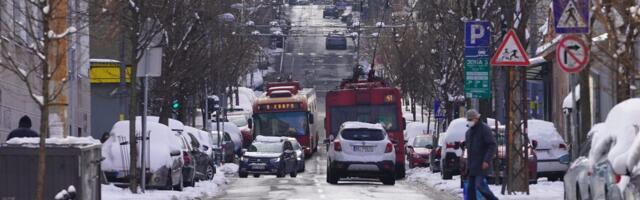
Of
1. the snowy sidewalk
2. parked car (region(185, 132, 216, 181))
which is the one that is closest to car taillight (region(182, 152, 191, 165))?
the snowy sidewalk

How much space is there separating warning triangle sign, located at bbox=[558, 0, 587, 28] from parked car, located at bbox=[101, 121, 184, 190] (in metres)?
10.9

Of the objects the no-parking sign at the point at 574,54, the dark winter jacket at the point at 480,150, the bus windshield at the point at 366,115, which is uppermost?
the no-parking sign at the point at 574,54

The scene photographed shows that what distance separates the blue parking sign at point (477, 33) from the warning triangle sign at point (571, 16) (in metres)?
8.27

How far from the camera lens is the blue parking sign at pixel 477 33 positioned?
32750mm

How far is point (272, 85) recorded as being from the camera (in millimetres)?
71250

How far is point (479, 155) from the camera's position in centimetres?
2269

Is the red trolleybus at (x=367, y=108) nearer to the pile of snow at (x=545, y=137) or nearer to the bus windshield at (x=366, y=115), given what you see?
the bus windshield at (x=366, y=115)

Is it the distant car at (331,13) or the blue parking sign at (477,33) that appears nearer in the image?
the blue parking sign at (477,33)

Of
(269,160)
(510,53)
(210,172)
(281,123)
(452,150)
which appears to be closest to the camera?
(510,53)

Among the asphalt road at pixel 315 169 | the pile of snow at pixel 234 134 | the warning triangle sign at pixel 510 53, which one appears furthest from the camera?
the pile of snow at pixel 234 134

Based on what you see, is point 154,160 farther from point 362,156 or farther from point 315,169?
point 315,169

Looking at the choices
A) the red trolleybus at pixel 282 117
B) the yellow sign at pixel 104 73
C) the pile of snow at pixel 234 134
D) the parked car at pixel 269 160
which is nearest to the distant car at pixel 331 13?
the pile of snow at pixel 234 134

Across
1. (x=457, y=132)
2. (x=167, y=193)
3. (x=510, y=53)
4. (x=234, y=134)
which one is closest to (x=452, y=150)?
(x=457, y=132)

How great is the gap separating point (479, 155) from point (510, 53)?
564 cm
